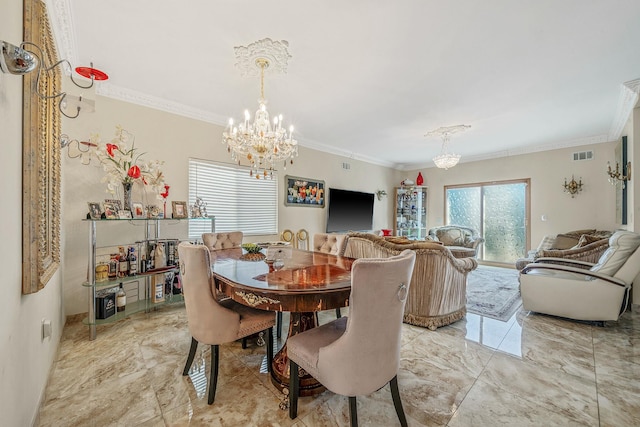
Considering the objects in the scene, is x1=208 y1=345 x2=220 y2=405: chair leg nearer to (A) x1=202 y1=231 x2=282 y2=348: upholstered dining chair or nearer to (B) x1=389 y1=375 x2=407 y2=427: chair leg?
(B) x1=389 y1=375 x2=407 y2=427: chair leg

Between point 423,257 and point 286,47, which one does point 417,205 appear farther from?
point 286,47

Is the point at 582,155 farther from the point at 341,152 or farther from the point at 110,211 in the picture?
the point at 110,211

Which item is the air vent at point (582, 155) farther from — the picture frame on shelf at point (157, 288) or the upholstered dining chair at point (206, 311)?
the picture frame on shelf at point (157, 288)

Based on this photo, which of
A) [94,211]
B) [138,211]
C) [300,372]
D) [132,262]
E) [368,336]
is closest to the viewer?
[368,336]

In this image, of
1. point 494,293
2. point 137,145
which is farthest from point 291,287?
point 494,293

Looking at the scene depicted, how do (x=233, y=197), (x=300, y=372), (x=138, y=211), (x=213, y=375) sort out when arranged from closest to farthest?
(x=213, y=375)
(x=300, y=372)
(x=138, y=211)
(x=233, y=197)

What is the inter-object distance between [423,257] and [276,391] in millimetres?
1851

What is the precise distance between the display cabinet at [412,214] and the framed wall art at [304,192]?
9.56 ft

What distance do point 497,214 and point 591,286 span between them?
3717mm

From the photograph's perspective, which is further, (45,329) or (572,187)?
(572,187)

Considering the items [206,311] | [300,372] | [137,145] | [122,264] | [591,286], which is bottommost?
[300,372]

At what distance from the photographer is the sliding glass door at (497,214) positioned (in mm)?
5844

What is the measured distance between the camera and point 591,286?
2807 millimetres

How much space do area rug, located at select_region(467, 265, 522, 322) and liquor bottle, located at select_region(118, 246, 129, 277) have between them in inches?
163
